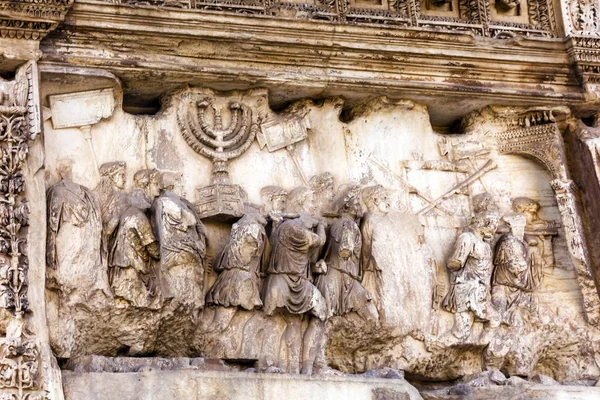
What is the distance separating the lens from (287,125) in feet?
34.2

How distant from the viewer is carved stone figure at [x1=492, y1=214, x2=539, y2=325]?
34.5ft

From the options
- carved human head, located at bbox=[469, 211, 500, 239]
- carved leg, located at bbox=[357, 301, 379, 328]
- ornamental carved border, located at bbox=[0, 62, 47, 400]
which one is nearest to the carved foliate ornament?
ornamental carved border, located at bbox=[0, 62, 47, 400]

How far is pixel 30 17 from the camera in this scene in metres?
9.40

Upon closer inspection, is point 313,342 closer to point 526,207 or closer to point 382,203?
point 382,203

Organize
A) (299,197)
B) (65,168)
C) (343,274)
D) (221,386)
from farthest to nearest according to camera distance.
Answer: (299,197) → (343,274) → (65,168) → (221,386)

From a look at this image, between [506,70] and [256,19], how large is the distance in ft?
6.99

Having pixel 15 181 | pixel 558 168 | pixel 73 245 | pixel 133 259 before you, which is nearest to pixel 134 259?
pixel 133 259

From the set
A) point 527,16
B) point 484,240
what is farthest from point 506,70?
point 484,240

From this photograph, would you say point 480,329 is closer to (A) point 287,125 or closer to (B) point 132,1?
(A) point 287,125

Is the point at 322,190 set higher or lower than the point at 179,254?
higher

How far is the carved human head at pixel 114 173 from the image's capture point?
9.67 meters

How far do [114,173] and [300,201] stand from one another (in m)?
1.41

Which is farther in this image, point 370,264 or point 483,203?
point 483,203

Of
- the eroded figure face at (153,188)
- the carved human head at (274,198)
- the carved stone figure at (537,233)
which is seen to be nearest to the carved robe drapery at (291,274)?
the carved human head at (274,198)
